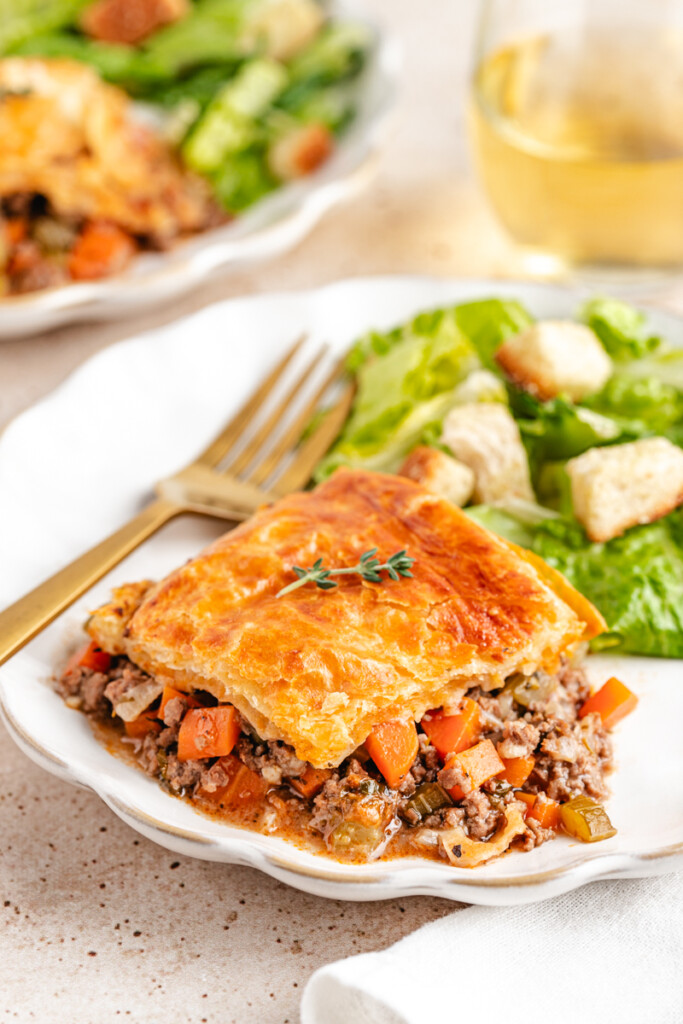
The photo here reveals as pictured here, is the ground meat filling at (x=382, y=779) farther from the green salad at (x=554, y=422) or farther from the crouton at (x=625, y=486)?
the crouton at (x=625, y=486)

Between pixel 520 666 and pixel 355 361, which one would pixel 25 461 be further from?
pixel 520 666

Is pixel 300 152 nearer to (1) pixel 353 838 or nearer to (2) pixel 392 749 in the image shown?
(2) pixel 392 749

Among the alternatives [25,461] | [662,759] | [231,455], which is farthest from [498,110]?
[662,759]

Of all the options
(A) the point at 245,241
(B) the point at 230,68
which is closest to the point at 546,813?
(A) the point at 245,241

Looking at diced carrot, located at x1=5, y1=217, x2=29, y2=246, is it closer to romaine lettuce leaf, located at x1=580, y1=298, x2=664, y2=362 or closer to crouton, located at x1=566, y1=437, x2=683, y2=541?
romaine lettuce leaf, located at x1=580, y1=298, x2=664, y2=362

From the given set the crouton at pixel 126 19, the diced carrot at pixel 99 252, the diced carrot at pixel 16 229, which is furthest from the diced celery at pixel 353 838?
the crouton at pixel 126 19

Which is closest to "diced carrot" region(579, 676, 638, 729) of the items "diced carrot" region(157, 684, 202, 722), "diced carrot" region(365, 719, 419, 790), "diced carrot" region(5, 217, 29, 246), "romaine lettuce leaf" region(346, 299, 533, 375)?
"diced carrot" region(365, 719, 419, 790)
